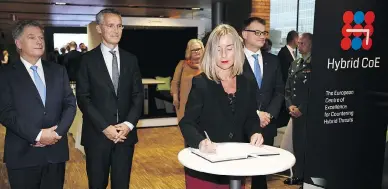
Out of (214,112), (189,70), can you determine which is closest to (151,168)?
(189,70)

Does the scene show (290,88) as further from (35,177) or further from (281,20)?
(281,20)

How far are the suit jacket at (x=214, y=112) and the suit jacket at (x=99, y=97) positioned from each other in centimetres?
75

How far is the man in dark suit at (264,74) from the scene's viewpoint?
313 cm

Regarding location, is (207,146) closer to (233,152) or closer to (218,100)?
(233,152)

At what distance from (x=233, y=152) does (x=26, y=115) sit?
4.49 ft

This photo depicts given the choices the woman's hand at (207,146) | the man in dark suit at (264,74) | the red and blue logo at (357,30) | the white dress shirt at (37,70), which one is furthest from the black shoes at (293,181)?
the white dress shirt at (37,70)

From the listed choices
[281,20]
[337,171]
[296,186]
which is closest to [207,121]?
[337,171]

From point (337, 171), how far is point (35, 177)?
2319 mm

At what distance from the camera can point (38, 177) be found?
8.24 ft

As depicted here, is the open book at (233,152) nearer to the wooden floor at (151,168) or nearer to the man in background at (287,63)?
the wooden floor at (151,168)

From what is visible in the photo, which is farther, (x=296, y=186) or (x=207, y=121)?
(x=296, y=186)

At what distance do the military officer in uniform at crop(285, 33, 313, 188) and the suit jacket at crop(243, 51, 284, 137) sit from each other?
724 millimetres

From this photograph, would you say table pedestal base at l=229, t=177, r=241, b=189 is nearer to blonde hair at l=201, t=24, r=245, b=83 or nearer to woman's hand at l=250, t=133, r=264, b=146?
woman's hand at l=250, t=133, r=264, b=146

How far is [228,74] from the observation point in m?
2.19
